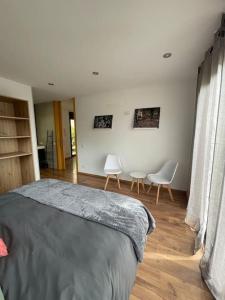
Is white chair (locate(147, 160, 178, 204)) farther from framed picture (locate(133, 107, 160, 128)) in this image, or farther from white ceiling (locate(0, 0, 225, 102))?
white ceiling (locate(0, 0, 225, 102))

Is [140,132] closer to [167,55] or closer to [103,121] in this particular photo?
[103,121]

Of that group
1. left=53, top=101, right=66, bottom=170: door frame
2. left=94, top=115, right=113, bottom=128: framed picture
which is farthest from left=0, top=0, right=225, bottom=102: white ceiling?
left=53, top=101, right=66, bottom=170: door frame

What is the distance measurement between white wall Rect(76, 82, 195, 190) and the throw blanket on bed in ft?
6.48

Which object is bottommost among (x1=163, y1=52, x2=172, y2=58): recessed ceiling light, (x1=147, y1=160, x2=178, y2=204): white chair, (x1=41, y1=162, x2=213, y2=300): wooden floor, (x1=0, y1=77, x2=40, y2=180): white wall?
(x1=41, y1=162, x2=213, y2=300): wooden floor

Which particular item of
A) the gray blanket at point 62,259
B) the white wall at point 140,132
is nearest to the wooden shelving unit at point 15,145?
the white wall at point 140,132

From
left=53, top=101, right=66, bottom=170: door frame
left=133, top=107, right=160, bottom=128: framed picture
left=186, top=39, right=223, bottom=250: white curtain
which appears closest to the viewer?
left=186, top=39, right=223, bottom=250: white curtain

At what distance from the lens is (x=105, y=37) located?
1639 millimetres

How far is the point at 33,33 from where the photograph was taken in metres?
1.56

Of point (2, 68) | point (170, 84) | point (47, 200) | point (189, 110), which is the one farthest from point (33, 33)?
point (189, 110)

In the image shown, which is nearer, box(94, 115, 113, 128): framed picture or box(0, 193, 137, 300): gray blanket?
box(0, 193, 137, 300): gray blanket

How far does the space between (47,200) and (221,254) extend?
1646 mm

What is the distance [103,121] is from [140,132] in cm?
110

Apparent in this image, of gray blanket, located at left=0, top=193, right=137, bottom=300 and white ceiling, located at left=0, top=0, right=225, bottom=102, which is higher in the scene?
white ceiling, located at left=0, top=0, right=225, bottom=102

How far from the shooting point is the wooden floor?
1264mm
